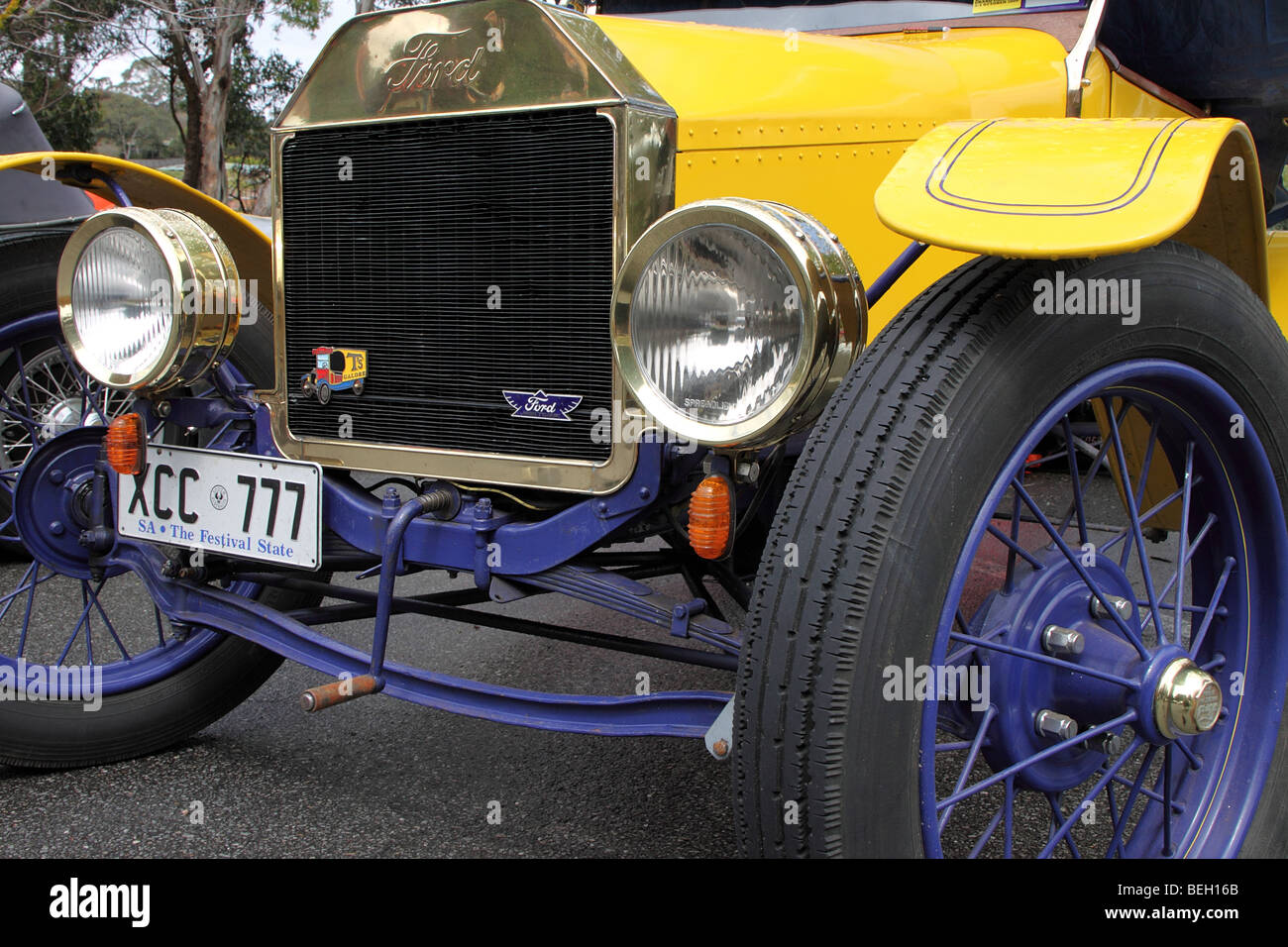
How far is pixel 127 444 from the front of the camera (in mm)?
2332

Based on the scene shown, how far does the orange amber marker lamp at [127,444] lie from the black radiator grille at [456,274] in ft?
0.97

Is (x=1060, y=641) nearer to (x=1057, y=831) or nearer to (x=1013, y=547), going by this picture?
(x=1013, y=547)

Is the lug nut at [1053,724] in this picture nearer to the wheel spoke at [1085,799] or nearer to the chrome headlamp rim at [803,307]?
the wheel spoke at [1085,799]

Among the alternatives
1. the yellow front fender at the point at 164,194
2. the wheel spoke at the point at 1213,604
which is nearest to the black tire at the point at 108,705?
the yellow front fender at the point at 164,194

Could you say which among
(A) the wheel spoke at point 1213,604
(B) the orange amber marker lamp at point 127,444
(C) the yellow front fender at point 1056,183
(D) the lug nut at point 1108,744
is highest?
(C) the yellow front fender at point 1056,183

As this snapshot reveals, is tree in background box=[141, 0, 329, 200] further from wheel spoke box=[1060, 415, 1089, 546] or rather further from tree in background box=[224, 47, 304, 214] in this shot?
wheel spoke box=[1060, 415, 1089, 546]

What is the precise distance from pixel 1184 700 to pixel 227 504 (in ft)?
5.64

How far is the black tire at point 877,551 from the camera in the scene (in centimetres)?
144

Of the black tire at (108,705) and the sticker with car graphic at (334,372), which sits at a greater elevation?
the sticker with car graphic at (334,372)

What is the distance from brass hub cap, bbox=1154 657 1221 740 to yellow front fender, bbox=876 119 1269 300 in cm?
69

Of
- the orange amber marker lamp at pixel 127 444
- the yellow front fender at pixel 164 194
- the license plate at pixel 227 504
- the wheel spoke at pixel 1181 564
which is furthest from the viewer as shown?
the yellow front fender at pixel 164 194

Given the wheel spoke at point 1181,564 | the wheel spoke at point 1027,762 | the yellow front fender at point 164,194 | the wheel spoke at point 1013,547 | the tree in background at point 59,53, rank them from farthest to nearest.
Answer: the tree in background at point 59,53 → the yellow front fender at point 164,194 → the wheel spoke at point 1181,564 → the wheel spoke at point 1013,547 → the wheel spoke at point 1027,762

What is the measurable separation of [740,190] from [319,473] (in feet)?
3.05

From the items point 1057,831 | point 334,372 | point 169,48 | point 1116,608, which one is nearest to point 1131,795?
point 1057,831
